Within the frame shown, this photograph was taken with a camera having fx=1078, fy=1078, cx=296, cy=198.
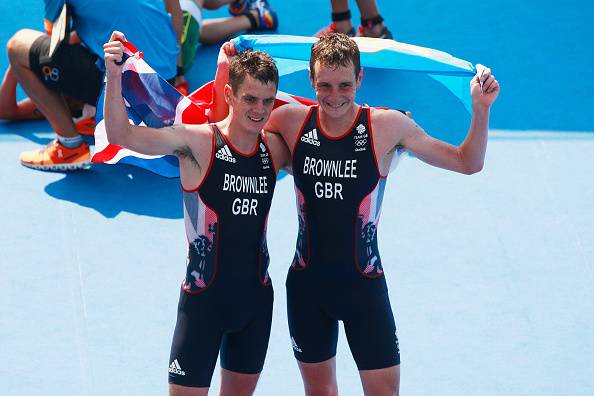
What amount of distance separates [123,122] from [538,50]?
222 inches

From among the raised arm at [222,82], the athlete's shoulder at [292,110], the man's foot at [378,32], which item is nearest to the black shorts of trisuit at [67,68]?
the man's foot at [378,32]

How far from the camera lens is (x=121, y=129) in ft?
14.1

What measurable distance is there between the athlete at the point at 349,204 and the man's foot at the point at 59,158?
128 inches

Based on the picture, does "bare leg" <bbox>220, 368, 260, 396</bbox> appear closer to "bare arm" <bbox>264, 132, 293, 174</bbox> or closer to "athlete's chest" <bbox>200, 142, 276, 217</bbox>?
"athlete's chest" <bbox>200, 142, 276, 217</bbox>

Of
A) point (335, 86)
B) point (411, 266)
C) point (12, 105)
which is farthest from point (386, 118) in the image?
point (12, 105)

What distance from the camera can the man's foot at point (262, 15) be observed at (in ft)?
30.7

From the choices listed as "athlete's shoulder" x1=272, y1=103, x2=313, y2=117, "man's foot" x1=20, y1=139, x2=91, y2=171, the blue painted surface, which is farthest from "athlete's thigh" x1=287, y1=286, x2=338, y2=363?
"man's foot" x1=20, y1=139, x2=91, y2=171

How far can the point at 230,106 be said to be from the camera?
14.8ft

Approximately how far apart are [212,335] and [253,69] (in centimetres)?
112

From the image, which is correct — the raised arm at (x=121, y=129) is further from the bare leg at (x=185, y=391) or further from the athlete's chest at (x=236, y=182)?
the bare leg at (x=185, y=391)

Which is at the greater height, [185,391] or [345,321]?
[345,321]

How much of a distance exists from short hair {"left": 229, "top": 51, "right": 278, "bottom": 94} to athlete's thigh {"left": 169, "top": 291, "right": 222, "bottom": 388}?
0.93 m

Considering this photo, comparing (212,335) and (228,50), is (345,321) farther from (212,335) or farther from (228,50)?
(228,50)

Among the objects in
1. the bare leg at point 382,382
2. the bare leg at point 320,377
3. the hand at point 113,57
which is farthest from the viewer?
the bare leg at point 320,377
